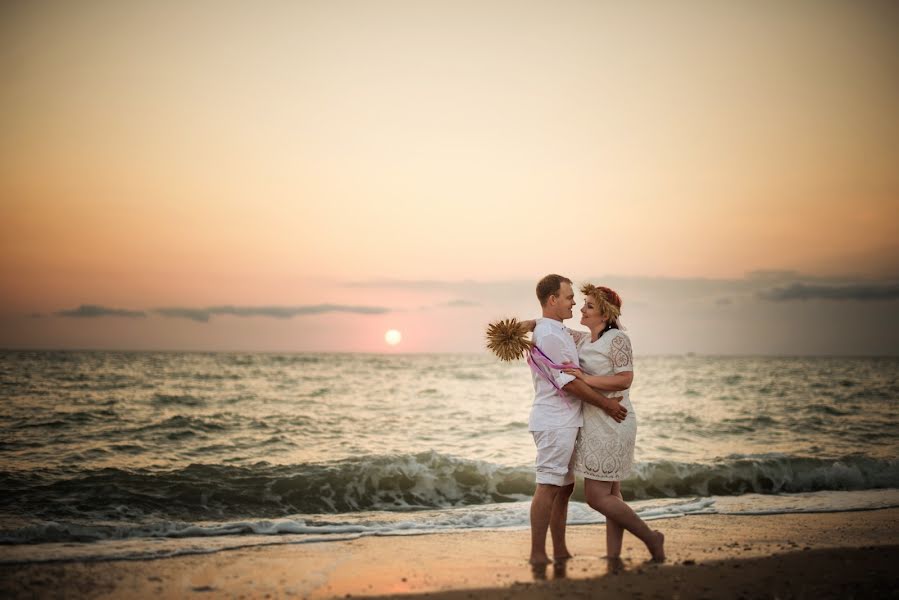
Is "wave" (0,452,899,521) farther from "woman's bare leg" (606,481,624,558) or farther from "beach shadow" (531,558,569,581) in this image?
"woman's bare leg" (606,481,624,558)

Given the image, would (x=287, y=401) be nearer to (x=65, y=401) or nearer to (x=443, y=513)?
(x=65, y=401)

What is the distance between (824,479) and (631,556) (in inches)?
Answer: 284

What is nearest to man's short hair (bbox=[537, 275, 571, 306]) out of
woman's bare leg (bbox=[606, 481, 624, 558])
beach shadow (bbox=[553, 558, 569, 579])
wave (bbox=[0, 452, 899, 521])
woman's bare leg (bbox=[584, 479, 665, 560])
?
woman's bare leg (bbox=[584, 479, 665, 560])

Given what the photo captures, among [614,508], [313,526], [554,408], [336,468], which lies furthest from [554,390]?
[336,468]

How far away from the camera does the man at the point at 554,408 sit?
5.36 metres

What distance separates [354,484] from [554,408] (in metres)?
5.52

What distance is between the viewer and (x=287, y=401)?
21.4 metres

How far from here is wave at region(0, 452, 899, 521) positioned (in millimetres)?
8703

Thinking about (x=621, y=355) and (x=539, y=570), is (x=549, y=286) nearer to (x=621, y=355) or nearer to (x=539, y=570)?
(x=621, y=355)

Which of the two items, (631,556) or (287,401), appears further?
(287,401)

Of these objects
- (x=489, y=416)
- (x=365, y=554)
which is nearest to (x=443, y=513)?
(x=365, y=554)

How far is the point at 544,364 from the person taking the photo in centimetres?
540

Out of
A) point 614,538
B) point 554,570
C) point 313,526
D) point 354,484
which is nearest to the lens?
point 554,570

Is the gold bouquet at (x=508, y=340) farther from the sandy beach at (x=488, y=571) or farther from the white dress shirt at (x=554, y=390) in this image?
the sandy beach at (x=488, y=571)
